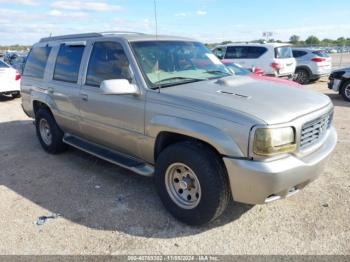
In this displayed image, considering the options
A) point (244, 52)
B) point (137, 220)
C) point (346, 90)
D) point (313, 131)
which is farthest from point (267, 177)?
point (244, 52)

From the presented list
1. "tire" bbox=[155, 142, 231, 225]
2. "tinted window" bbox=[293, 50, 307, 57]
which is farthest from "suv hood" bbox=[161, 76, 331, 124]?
"tinted window" bbox=[293, 50, 307, 57]

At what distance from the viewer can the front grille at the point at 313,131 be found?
317 cm

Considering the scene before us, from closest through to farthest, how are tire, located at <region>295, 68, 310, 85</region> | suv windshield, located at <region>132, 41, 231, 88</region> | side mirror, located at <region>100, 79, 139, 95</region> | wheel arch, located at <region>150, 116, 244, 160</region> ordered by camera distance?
wheel arch, located at <region>150, 116, 244, 160</region> → side mirror, located at <region>100, 79, 139, 95</region> → suv windshield, located at <region>132, 41, 231, 88</region> → tire, located at <region>295, 68, 310, 85</region>

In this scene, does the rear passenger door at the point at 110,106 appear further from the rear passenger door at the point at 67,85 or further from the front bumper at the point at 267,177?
the front bumper at the point at 267,177

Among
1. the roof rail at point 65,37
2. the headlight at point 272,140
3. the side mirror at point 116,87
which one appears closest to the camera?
the headlight at point 272,140

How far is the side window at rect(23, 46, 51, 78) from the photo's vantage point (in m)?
5.71

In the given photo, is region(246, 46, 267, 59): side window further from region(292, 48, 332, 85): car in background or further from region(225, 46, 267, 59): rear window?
region(292, 48, 332, 85): car in background

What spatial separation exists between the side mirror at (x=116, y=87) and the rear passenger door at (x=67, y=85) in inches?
50.9

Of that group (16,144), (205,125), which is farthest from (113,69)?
(16,144)

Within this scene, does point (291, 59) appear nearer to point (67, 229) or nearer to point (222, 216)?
point (222, 216)

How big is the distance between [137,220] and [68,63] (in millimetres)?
2659

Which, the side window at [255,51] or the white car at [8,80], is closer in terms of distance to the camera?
the white car at [8,80]

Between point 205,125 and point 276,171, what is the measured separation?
0.74m

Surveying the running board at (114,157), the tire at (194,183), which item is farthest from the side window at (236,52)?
the tire at (194,183)
